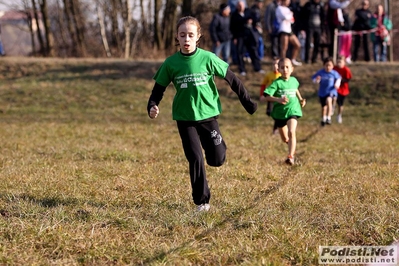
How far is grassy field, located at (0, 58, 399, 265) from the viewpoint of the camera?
4.34 meters

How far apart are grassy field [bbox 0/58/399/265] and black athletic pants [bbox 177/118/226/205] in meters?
0.21

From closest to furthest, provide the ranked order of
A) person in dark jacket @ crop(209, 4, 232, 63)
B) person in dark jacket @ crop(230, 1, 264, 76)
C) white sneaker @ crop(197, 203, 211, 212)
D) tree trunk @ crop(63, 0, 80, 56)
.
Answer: white sneaker @ crop(197, 203, 211, 212)
person in dark jacket @ crop(230, 1, 264, 76)
person in dark jacket @ crop(209, 4, 232, 63)
tree trunk @ crop(63, 0, 80, 56)

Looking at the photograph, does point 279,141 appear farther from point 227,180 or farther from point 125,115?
point 125,115

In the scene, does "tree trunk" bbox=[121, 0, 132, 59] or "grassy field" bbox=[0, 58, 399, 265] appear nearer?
"grassy field" bbox=[0, 58, 399, 265]

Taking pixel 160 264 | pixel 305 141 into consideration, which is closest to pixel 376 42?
pixel 305 141

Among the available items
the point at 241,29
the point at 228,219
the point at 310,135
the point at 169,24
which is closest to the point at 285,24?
the point at 241,29

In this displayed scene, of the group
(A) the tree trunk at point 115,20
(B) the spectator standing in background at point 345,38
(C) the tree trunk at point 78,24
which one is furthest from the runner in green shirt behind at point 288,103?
(A) the tree trunk at point 115,20

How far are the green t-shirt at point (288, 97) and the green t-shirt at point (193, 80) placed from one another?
3.73 meters

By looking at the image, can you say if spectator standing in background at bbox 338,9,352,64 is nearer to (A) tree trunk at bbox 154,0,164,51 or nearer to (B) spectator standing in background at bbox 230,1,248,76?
(B) spectator standing in background at bbox 230,1,248,76

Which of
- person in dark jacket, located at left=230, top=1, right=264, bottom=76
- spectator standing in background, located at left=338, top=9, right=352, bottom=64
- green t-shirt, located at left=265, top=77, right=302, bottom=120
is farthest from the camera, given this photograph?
spectator standing in background, located at left=338, top=9, right=352, bottom=64

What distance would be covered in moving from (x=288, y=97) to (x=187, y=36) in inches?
167

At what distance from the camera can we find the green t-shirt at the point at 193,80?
5637 mm

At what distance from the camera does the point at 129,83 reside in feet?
69.3

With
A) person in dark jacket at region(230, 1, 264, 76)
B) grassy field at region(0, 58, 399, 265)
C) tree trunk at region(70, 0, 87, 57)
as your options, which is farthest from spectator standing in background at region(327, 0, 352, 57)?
tree trunk at region(70, 0, 87, 57)
